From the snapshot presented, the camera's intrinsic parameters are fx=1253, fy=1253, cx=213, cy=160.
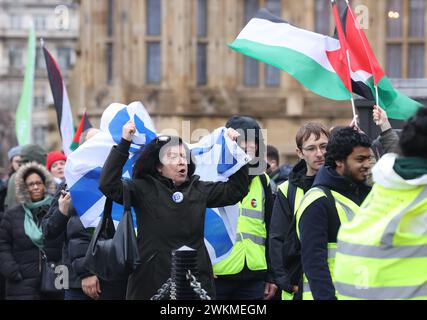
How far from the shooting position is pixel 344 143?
19.6ft

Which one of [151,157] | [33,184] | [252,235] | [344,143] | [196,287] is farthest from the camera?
[33,184]

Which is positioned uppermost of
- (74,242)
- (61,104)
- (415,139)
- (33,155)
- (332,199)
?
(415,139)

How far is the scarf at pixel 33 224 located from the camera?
10023 mm

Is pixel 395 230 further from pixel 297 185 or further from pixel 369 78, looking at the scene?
pixel 369 78

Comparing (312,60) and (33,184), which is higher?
(312,60)

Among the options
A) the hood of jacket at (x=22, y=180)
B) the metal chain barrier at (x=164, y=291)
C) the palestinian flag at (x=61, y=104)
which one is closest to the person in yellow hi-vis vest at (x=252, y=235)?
the metal chain barrier at (x=164, y=291)

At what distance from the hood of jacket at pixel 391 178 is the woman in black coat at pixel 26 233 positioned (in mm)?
5360

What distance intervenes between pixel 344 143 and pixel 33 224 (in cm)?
462

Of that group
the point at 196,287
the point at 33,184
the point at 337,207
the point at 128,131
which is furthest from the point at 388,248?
the point at 33,184

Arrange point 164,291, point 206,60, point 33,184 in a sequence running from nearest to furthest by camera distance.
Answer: point 164,291, point 33,184, point 206,60

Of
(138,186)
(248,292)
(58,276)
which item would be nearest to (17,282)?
(58,276)

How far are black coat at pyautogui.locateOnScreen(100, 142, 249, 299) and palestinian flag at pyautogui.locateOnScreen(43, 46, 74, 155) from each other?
14.3 feet

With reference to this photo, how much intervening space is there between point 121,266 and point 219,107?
2028cm
